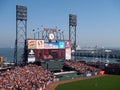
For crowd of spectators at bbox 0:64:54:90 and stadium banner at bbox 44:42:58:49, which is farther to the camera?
stadium banner at bbox 44:42:58:49

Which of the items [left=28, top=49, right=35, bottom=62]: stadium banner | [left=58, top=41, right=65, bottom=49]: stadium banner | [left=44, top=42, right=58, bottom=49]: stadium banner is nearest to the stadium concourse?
[left=28, top=49, right=35, bottom=62]: stadium banner

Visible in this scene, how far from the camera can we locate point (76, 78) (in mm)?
50344

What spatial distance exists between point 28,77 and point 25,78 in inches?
39.6

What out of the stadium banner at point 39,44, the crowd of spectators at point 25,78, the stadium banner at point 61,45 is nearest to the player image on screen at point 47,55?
the stadium banner at point 39,44

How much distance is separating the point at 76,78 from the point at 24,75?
14123mm

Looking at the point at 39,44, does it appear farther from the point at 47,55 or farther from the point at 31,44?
the point at 47,55

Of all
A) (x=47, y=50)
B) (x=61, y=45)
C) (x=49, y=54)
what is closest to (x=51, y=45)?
(x=47, y=50)

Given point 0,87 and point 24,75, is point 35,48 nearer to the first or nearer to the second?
point 24,75

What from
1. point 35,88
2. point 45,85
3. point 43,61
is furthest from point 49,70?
point 35,88

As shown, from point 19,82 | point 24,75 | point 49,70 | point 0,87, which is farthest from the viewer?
point 49,70

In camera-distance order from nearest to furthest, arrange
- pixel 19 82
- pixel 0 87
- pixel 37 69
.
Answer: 1. pixel 0 87
2. pixel 19 82
3. pixel 37 69

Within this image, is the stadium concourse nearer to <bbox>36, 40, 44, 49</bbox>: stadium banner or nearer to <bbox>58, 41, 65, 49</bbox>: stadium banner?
<bbox>36, 40, 44, 49</bbox>: stadium banner

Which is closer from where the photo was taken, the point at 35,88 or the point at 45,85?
the point at 35,88

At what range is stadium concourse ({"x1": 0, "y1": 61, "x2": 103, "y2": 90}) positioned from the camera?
30962 mm
